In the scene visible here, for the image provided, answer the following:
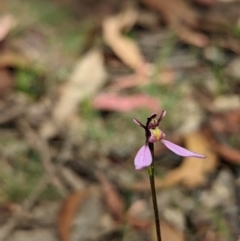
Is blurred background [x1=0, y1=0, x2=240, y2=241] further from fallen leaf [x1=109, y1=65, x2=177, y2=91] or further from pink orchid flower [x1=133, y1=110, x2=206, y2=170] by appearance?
pink orchid flower [x1=133, y1=110, x2=206, y2=170]

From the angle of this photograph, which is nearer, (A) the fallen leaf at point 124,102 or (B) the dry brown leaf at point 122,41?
(A) the fallen leaf at point 124,102

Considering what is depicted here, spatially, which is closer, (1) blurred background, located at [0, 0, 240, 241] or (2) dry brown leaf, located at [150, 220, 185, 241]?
(2) dry brown leaf, located at [150, 220, 185, 241]

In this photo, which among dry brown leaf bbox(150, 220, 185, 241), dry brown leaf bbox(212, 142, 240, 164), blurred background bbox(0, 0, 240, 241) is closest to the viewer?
dry brown leaf bbox(150, 220, 185, 241)

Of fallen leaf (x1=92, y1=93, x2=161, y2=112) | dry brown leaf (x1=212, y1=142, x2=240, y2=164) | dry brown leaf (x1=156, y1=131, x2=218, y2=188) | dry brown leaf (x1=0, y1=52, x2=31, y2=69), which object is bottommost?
dry brown leaf (x1=156, y1=131, x2=218, y2=188)

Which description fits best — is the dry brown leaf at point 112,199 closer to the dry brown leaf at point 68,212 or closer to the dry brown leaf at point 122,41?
the dry brown leaf at point 68,212

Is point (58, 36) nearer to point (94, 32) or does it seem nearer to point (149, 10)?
point (94, 32)

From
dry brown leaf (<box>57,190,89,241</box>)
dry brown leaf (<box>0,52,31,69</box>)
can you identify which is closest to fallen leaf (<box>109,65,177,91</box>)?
dry brown leaf (<box>0,52,31,69</box>)

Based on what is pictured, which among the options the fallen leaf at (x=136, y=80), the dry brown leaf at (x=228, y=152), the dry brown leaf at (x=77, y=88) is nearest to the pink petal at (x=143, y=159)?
the dry brown leaf at (x=228, y=152)
